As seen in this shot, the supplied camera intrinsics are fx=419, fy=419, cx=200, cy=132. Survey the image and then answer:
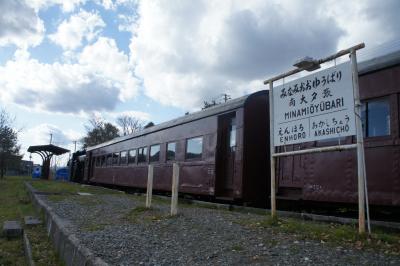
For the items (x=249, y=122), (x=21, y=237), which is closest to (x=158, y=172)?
(x=249, y=122)

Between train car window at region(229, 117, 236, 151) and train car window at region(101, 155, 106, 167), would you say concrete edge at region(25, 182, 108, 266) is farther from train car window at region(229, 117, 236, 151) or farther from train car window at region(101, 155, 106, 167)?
train car window at region(101, 155, 106, 167)

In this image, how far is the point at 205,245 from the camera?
492 cm

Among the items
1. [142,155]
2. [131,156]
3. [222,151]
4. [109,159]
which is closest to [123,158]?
[131,156]

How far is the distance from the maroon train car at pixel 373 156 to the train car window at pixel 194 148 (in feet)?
13.5

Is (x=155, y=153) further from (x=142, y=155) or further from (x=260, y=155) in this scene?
(x=260, y=155)

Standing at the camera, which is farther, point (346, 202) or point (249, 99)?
point (249, 99)

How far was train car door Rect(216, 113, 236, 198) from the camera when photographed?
10930 millimetres

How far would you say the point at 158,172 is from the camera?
14.9 m

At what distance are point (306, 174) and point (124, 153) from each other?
13.3 m

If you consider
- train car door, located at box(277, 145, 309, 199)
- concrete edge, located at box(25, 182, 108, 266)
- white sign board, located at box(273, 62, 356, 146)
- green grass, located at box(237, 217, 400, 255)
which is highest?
white sign board, located at box(273, 62, 356, 146)

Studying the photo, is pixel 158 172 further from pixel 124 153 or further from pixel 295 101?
pixel 295 101

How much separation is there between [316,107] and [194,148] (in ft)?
22.4

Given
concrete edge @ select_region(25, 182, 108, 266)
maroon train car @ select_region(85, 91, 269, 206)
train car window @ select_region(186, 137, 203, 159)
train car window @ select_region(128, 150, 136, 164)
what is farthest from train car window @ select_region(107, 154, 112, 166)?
concrete edge @ select_region(25, 182, 108, 266)

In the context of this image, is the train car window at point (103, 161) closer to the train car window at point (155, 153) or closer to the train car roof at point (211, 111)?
the train car window at point (155, 153)
